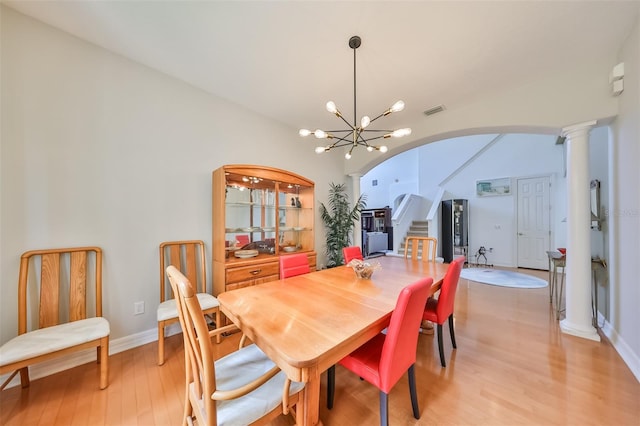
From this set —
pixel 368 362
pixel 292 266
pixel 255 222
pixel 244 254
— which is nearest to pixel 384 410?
pixel 368 362

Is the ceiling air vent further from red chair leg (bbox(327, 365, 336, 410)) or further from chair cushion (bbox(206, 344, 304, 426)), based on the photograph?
chair cushion (bbox(206, 344, 304, 426))

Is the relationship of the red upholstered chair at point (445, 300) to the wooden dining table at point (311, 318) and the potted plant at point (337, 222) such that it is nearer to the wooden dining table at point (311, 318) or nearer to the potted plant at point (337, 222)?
the wooden dining table at point (311, 318)

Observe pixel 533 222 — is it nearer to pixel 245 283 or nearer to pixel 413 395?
pixel 413 395

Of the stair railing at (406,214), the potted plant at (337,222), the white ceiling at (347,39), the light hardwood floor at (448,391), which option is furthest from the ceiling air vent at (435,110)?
the stair railing at (406,214)

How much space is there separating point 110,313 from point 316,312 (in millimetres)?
2108

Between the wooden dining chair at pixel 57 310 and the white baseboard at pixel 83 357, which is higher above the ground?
the wooden dining chair at pixel 57 310

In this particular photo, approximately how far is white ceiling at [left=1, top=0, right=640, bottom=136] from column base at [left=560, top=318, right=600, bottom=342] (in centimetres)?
273

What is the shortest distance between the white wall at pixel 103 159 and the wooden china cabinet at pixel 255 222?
0.28 metres

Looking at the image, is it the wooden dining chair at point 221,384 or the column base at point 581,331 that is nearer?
the wooden dining chair at point 221,384

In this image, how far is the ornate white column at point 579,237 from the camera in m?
2.37

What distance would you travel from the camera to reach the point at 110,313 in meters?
2.09

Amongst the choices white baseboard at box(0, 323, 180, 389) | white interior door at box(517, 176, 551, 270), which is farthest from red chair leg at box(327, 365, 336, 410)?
white interior door at box(517, 176, 551, 270)

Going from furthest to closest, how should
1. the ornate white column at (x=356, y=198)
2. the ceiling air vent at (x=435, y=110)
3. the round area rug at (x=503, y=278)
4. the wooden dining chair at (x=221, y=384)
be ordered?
the ornate white column at (x=356, y=198) → the round area rug at (x=503, y=278) → the ceiling air vent at (x=435, y=110) → the wooden dining chair at (x=221, y=384)

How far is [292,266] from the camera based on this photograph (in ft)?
7.29
